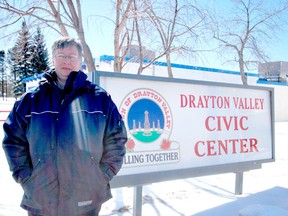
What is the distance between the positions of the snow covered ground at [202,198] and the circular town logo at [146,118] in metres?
0.87

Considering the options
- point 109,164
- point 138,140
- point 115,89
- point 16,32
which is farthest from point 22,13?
point 109,164

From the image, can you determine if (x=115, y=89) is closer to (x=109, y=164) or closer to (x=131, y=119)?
(x=131, y=119)

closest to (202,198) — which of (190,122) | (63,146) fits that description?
(190,122)

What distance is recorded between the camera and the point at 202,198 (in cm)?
398

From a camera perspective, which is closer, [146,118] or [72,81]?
[72,81]

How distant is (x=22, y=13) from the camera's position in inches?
212

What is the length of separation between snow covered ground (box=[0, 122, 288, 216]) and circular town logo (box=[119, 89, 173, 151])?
0.87m

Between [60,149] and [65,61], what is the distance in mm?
596

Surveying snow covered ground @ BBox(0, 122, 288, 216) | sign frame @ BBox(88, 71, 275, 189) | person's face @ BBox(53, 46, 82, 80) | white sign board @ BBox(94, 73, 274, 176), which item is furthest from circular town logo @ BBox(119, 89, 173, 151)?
person's face @ BBox(53, 46, 82, 80)

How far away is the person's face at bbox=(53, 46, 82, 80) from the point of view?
6.13 ft

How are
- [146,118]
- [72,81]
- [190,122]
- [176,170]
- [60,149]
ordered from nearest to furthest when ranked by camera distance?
Answer: [60,149], [72,81], [146,118], [176,170], [190,122]

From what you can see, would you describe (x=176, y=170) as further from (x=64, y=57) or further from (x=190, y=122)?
(x=64, y=57)

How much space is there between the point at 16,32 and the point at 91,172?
4.82m

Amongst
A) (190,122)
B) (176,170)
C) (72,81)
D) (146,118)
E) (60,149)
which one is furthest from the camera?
(190,122)
